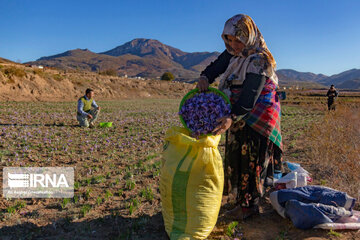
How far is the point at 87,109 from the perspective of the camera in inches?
344

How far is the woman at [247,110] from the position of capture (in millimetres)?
2587

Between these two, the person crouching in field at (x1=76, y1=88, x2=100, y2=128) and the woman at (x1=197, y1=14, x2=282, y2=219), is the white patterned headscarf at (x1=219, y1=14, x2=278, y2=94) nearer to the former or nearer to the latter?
the woman at (x1=197, y1=14, x2=282, y2=219)

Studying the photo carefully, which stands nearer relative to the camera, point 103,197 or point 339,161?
point 103,197

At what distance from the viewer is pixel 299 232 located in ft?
9.15

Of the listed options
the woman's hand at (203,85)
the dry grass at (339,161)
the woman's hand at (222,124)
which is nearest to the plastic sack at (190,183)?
the woman's hand at (222,124)

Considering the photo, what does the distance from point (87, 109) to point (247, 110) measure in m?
7.20

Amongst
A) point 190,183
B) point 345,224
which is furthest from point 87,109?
point 345,224

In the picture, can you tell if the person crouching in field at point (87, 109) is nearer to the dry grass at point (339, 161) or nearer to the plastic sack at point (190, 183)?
the dry grass at point (339, 161)

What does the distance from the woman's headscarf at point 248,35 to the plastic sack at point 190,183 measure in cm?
92

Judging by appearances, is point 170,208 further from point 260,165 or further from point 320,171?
point 320,171

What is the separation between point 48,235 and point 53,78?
26.3 metres

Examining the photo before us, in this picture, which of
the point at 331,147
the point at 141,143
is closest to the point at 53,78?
the point at 141,143

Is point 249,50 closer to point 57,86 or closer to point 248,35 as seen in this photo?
point 248,35

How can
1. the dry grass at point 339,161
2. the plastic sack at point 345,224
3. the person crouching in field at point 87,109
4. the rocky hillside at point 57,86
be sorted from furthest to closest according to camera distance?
the rocky hillside at point 57,86 < the person crouching in field at point 87,109 < the dry grass at point 339,161 < the plastic sack at point 345,224
